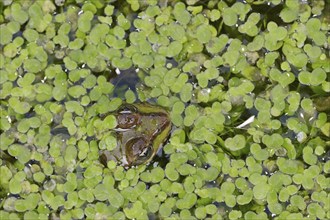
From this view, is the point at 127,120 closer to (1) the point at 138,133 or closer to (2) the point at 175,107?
(1) the point at 138,133

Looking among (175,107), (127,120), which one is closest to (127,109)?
(127,120)

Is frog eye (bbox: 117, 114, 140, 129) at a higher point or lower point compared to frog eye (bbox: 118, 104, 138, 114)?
lower

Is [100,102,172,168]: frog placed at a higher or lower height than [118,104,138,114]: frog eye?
lower

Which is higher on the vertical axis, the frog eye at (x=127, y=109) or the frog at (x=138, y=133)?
the frog eye at (x=127, y=109)

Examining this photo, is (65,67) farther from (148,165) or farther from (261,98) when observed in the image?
(261,98)
